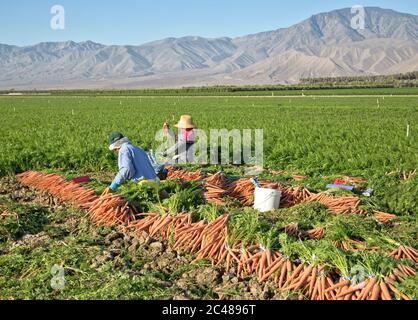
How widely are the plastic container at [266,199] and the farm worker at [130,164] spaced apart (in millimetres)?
1575

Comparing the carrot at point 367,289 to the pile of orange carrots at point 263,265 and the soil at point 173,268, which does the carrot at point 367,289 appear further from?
the soil at point 173,268

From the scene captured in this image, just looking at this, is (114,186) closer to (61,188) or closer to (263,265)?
(61,188)

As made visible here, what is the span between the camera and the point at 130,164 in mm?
7277

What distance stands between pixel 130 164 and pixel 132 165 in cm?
8

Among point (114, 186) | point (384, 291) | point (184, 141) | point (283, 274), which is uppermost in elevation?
point (184, 141)

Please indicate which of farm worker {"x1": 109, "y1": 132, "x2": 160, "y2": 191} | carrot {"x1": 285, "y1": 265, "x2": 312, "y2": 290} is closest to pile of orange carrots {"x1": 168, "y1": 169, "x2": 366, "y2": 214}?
farm worker {"x1": 109, "y1": 132, "x2": 160, "y2": 191}

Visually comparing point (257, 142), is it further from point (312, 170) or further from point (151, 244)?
point (151, 244)

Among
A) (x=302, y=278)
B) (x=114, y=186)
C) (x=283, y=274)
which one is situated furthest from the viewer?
(x=114, y=186)

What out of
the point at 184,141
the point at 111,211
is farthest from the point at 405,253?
the point at 184,141

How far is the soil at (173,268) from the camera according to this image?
476 centimetres

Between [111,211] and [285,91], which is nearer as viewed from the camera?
[111,211]

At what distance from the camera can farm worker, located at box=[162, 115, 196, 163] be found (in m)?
9.70

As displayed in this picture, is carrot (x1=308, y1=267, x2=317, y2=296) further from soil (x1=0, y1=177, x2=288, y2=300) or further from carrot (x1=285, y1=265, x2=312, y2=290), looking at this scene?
soil (x1=0, y1=177, x2=288, y2=300)

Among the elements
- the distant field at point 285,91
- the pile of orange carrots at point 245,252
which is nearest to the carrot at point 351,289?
the pile of orange carrots at point 245,252
